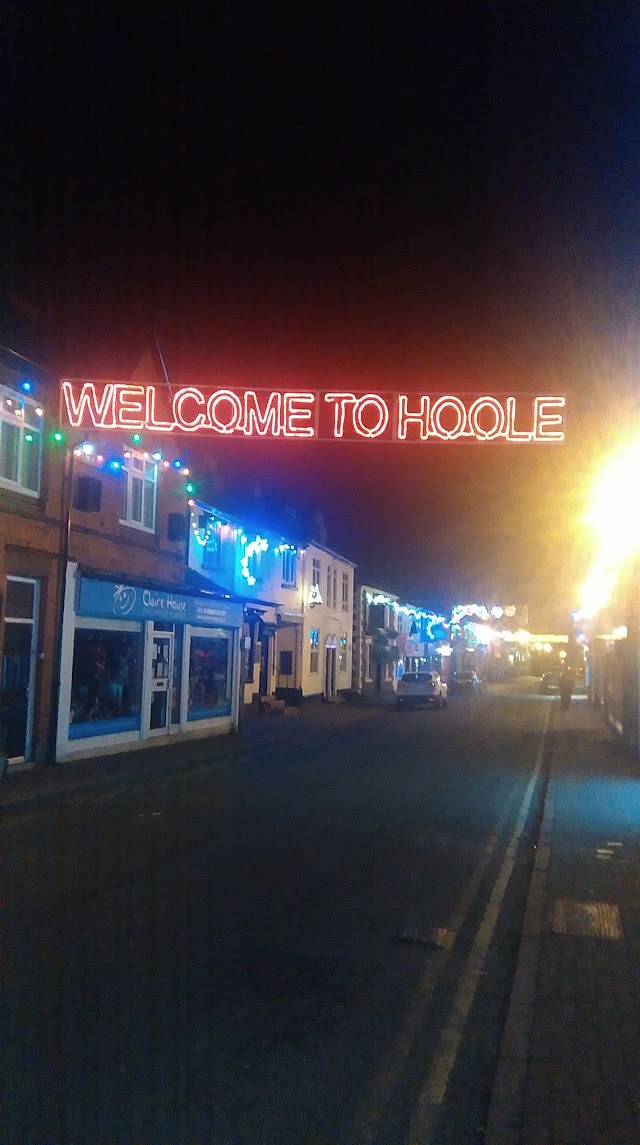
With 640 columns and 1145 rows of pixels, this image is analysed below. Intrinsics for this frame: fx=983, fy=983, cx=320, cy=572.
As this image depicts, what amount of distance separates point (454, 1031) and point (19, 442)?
12222mm

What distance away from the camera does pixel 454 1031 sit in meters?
5.40

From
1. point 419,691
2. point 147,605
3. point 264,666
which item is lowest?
point 419,691

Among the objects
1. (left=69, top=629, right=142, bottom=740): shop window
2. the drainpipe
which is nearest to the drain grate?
the drainpipe

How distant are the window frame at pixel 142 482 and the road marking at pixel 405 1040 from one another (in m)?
12.1

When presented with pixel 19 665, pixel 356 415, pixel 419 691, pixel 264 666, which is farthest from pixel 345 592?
pixel 356 415

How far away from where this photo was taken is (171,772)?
16781mm

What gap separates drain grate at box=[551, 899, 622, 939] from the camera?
23.4 ft

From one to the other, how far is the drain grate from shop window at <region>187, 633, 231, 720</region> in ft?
48.4

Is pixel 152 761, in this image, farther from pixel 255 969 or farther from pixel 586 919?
pixel 255 969

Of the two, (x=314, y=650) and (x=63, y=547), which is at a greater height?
(x=63, y=547)

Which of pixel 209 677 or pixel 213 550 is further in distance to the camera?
pixel 213 550

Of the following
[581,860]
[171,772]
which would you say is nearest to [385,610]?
[171,772]

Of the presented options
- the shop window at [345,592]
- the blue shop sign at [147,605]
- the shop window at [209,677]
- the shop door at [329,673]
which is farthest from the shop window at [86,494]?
the shop window at [345,592]

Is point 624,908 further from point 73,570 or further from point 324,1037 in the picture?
point 73,570
